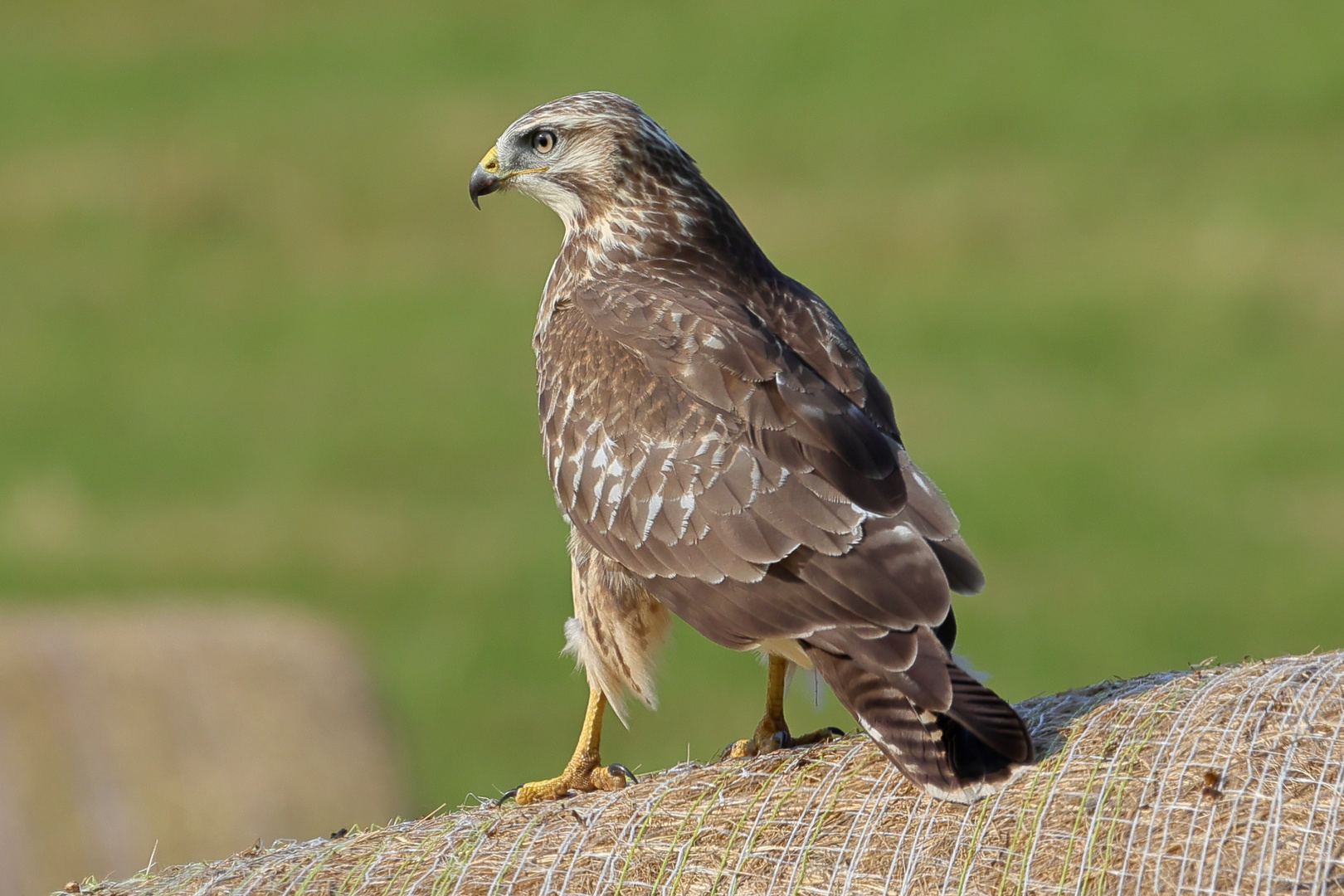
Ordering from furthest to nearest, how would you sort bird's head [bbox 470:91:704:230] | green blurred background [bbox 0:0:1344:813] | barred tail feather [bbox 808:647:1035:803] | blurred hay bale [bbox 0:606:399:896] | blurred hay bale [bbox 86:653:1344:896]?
1. green blurred background [bbox 0:0:1344:813]
2. blurred hay bale [bbox 0:606:399:896]
3. bird's head [bbox 470:91:704:230]
4. barred tail feather [bbox 808:647:1035:803]
5. blurred hay bale [bbox 86:653:1344:896]

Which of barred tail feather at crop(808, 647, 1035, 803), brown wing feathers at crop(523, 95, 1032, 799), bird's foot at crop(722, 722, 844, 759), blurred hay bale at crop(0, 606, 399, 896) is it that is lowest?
blurred hay bale at crop(0, 606, 399, 896)

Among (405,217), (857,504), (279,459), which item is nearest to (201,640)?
(857,504)

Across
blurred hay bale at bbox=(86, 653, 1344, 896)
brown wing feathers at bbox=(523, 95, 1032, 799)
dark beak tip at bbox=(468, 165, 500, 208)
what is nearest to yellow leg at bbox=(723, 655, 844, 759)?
blurred hay bale at bbox=(86, 653, 1344, 896)

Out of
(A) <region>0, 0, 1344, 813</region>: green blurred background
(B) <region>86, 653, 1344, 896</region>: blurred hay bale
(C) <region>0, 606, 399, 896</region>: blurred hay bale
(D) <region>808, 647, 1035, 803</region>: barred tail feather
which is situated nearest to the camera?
(B) <region>86, 653, 1344, 896</region>: blurred hay bale

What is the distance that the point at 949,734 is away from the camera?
5152 mm

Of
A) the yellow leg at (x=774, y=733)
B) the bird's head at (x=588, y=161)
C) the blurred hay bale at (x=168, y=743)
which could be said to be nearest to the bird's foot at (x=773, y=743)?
the yellow leg at (x=774, y=733)

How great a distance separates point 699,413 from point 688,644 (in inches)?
509

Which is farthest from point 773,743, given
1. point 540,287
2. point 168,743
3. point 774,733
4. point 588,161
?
point 540,287

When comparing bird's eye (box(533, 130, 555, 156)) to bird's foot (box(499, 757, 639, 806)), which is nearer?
bird's foot (box(499, 757, 639, 806))

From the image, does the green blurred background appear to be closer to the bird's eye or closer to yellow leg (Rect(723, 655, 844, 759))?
yellow leg (Rect(723, 655, 844, 759))

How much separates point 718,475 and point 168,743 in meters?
6.47

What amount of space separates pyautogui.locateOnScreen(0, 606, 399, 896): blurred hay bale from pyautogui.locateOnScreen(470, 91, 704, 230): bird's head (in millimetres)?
5346

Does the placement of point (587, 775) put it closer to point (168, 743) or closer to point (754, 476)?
point (754, 476)

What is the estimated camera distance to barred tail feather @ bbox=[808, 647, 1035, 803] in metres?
5.02
